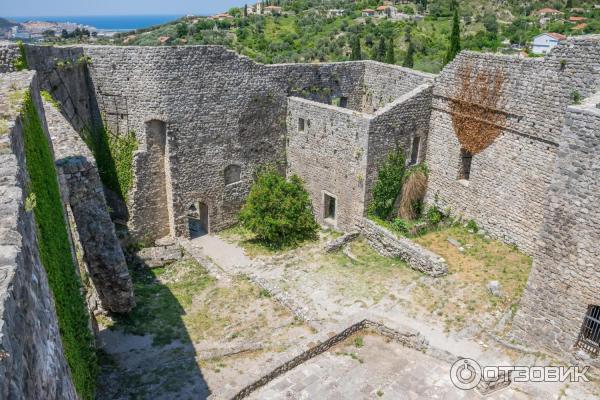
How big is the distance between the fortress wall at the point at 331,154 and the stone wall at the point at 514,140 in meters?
3.07

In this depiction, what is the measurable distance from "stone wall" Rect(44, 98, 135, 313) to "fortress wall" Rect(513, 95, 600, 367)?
376 inches

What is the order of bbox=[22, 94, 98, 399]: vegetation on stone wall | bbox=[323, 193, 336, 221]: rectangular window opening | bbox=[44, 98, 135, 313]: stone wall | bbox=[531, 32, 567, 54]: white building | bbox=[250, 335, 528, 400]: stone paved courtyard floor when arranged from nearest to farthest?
bbox=[22, 94, 98, 399]: vegetation on stone wall < bbox=[250, 335, 528, 400]: stone paved courtyard floor < bbox=[44, 98, 135, 313]: stone wall < bbox=[323, 193, 336, 221]: rectangular window opening < bbox=[531, 32, 567, 54]: white building

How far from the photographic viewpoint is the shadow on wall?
31.8 ft

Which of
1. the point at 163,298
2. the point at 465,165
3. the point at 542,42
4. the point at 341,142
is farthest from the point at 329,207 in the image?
the point at 542,42

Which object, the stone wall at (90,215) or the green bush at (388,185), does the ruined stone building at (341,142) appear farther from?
the green bush at (388,185)

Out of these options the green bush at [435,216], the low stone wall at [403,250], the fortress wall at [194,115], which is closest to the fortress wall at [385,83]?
the fortress wall at [194,115]

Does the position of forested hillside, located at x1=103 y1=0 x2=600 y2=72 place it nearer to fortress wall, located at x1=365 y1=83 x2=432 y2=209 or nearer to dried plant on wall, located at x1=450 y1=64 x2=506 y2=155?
fortress wall, located at x1=365 y1=83 x2=432 y2=209

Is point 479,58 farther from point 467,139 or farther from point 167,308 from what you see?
point 167,308

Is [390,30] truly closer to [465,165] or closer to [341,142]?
[465,165]

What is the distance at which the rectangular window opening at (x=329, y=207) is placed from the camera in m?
18.2

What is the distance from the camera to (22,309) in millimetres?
3615

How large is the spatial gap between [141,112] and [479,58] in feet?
36.2

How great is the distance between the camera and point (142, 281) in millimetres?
15680

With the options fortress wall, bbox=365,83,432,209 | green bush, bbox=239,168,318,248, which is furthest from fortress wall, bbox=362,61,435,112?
green bush, bbox=239,168,318,248
